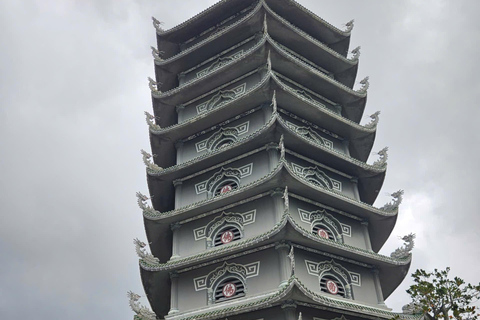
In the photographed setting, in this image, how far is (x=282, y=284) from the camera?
48.8 feet

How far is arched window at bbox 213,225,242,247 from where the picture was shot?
1744 centimetres

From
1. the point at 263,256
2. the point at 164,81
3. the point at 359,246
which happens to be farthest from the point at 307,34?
the point at 263,256

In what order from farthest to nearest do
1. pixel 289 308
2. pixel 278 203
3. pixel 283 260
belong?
pixel 278 203 < pixel 283 260 < pixel 289 308

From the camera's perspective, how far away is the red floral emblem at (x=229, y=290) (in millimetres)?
16141

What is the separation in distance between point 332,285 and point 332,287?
0.25 ft

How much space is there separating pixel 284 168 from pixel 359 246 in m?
5.15

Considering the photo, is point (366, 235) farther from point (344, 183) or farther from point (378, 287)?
point (344, 183)

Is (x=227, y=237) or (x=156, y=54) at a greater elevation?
(x=156, y=54)

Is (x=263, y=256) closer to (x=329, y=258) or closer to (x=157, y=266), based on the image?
(x=329, y=258)

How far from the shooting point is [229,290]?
53.4 ft

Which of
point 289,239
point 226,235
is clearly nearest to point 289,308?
point 289,239

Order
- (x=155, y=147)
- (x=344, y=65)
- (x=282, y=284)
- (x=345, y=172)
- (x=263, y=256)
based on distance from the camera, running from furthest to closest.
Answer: (x=344, y=65) < (x=155, y=147) < (x=345, y=172) < (x=263, y=256) < (x=282, y=284)

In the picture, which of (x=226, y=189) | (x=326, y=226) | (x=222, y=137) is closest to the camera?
(x=326, y=226)

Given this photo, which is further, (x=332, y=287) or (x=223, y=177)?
(x=223, y=177)
